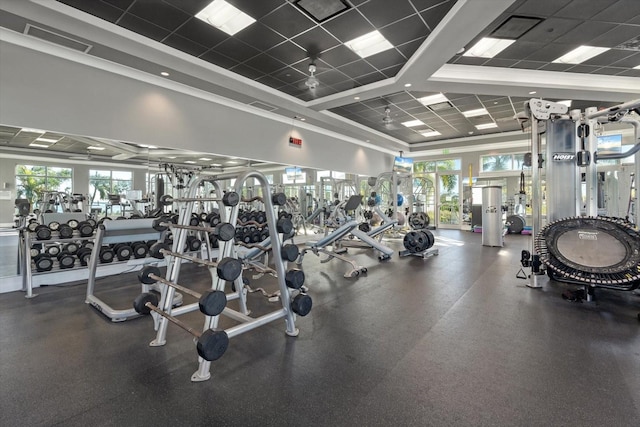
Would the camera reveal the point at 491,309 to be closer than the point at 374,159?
Yes

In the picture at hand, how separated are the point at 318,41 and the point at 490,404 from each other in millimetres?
4460

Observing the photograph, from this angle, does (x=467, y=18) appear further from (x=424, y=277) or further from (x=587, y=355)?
(x=587, y=355)

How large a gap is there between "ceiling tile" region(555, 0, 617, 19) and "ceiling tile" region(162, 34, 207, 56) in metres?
4.73

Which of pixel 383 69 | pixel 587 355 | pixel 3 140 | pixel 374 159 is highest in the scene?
pixel 383 69

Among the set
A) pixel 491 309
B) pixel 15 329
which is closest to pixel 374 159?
pixel 491 309

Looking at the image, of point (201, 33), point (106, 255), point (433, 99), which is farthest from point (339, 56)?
point (106, 255)

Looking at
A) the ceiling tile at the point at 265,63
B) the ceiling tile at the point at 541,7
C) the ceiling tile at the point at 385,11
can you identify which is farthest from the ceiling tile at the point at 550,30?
the ceiling tile at the point at 265,63

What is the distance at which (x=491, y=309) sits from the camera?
289cm

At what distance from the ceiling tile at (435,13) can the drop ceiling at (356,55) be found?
0.01 metres

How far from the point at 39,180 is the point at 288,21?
4.04 m

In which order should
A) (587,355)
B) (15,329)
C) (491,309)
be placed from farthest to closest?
(491,309), (15,329), (587,355)

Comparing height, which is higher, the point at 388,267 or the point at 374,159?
the point at 374,159

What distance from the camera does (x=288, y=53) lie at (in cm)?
452

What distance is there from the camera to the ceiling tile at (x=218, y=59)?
14.8ft
